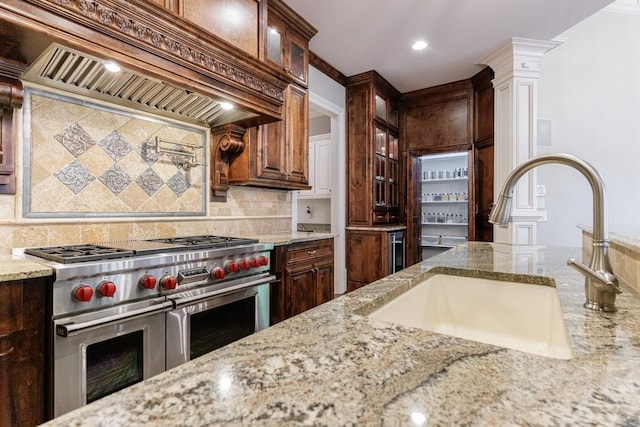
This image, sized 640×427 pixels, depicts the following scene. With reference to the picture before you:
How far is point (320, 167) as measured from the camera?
487 centimetres

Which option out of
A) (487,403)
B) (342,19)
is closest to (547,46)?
(342,19)

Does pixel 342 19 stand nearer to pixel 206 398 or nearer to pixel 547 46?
pixel 547 46

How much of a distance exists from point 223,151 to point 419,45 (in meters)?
2.35

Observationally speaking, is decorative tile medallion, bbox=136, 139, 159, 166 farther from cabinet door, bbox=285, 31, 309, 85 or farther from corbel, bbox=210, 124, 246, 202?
cabinet door, bbox=285, 31, 309, 85

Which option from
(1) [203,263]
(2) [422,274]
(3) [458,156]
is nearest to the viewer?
(2) [422,274]

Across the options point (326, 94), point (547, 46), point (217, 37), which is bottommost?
point (217, 37)

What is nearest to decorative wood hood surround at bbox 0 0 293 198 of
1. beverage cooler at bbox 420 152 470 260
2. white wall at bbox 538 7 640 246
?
white wall at bbox 538 7 640 246

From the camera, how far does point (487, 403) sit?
0.40m

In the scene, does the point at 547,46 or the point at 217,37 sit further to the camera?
the point at 547,46

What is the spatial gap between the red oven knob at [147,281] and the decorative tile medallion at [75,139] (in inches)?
35.8

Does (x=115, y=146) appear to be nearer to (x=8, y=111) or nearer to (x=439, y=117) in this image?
(x=8, y=111)

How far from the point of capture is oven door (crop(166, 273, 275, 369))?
1.60m

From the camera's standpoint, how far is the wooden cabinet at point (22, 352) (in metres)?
1.12

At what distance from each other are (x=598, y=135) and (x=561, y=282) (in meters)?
3.78
